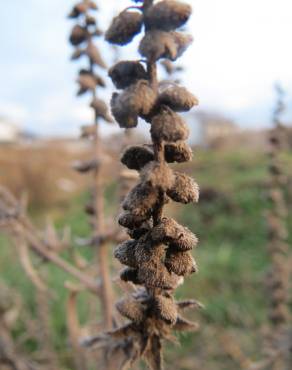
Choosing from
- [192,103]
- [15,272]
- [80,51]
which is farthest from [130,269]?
[15,272]

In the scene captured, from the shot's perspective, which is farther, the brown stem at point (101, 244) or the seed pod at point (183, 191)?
the brown stem at point (101, 244)

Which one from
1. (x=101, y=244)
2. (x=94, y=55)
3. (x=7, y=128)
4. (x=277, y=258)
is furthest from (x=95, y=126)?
(x=7, y=128)

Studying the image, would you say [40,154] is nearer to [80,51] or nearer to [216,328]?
[216,328]

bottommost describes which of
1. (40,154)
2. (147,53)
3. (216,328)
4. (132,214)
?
(216,328)

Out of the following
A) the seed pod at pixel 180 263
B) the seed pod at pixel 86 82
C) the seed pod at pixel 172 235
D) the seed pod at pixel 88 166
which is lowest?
the seed pod at pixel 180 263

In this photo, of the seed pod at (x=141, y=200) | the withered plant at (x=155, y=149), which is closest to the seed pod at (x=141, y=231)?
the withered plant at (x=155, y=149)

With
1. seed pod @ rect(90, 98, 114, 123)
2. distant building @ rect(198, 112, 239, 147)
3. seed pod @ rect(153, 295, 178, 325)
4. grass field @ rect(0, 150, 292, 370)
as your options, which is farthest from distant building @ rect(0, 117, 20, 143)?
seed pod @ rect(153, 295, 178, 325)

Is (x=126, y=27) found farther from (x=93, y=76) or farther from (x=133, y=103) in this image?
(x=93, y=76)

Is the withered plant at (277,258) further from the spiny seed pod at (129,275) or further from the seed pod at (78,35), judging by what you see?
the spiny seed pod at (129,275)
